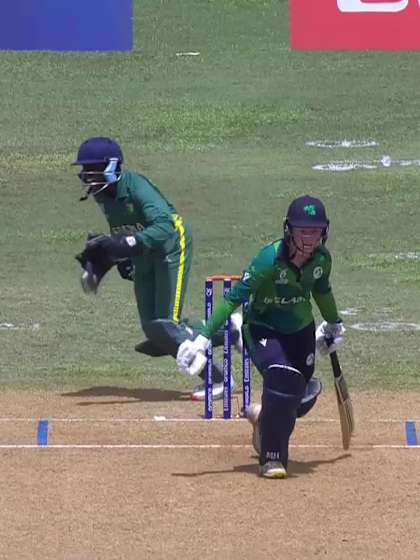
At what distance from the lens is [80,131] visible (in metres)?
26.2

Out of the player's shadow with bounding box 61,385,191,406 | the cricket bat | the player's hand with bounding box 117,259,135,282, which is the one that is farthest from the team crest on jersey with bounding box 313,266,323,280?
the player's hand with bounding box 117,259,135,282

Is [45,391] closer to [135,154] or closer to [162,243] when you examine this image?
[162,243]

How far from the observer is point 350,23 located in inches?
413

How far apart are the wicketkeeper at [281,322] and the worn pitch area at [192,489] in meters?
0.30

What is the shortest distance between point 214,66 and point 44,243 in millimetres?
10571

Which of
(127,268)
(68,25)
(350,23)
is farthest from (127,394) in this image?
(350,23)

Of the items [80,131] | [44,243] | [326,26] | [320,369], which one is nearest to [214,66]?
[80,131]

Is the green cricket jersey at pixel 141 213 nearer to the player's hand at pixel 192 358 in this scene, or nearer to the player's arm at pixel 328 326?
the player's arm at pixel 328 326

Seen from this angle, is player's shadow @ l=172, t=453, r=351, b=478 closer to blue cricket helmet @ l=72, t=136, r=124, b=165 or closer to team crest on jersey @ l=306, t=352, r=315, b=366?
team crest on jersey @ l=306, t=352, r=315, b=366

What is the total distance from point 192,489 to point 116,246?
2731mm

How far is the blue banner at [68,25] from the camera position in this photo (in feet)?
39.8

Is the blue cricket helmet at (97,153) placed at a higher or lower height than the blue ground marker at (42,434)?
higher

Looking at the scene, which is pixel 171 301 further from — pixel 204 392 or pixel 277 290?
pixel 277 290

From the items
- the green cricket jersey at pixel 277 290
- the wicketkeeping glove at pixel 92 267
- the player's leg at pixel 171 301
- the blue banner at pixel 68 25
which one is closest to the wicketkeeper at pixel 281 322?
the green cricket jersey at pixel 277 290
